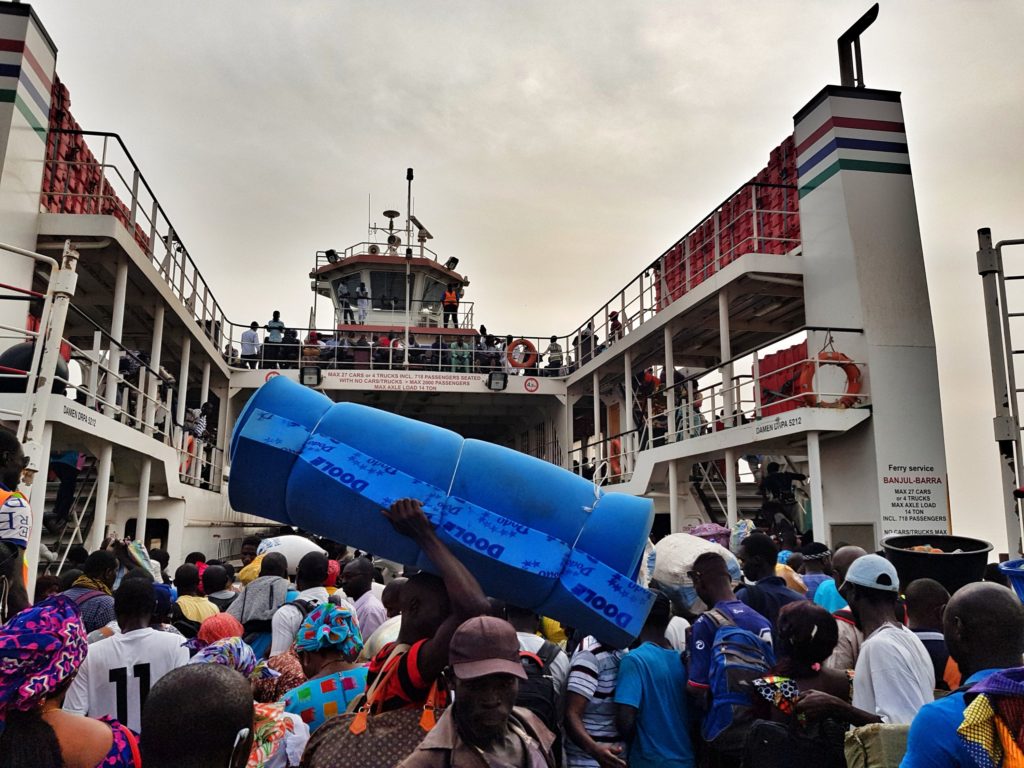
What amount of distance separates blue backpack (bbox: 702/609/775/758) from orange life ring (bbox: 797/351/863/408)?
697 centimetres

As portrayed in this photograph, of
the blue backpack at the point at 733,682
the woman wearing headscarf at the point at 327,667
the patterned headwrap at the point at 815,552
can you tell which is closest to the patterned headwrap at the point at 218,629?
the woman wearing headscarf at the point at 327,667

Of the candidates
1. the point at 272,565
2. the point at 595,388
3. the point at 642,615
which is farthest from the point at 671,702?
the point at 595,388

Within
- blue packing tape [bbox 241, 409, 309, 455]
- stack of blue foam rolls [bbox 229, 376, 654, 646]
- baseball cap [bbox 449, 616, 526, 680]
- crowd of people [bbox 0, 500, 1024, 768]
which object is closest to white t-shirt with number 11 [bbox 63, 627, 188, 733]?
crowd of people [bbox 0, 500, 1024, 768]

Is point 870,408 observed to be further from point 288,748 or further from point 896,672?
point 288,748

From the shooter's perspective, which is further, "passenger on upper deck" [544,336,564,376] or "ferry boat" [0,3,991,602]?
"passenger on upper deck" [544,336,564,376]

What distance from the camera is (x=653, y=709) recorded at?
325 centimetres

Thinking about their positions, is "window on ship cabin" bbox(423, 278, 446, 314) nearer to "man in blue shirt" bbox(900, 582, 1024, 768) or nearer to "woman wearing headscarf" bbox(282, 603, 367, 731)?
"woman wearing headscarf" bbox(282, 603, 367, 731)

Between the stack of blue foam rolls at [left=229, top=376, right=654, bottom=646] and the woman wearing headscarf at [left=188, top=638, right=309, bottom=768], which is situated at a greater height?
the stack of blue foam rolls at [left=229, top=376, right=654, bottom=646]

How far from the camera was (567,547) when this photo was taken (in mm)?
2691

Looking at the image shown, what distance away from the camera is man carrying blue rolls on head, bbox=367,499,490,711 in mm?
2127

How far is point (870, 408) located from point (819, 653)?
777 centimetres

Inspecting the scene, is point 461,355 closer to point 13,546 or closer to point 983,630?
point 13,546

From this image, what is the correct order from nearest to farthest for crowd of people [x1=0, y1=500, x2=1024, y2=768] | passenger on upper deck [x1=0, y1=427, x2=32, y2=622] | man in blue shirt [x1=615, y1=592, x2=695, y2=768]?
1. crowd of people [x1=0, y1=500, x2=1024, y2=768]
2. passenger on upper deck [x1=0, y1=427, x2=32, y2=622]
3. man in blue shirt [x1=615, y1=592, x2=695, y2=768]

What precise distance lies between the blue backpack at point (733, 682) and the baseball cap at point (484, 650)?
1.42 m
